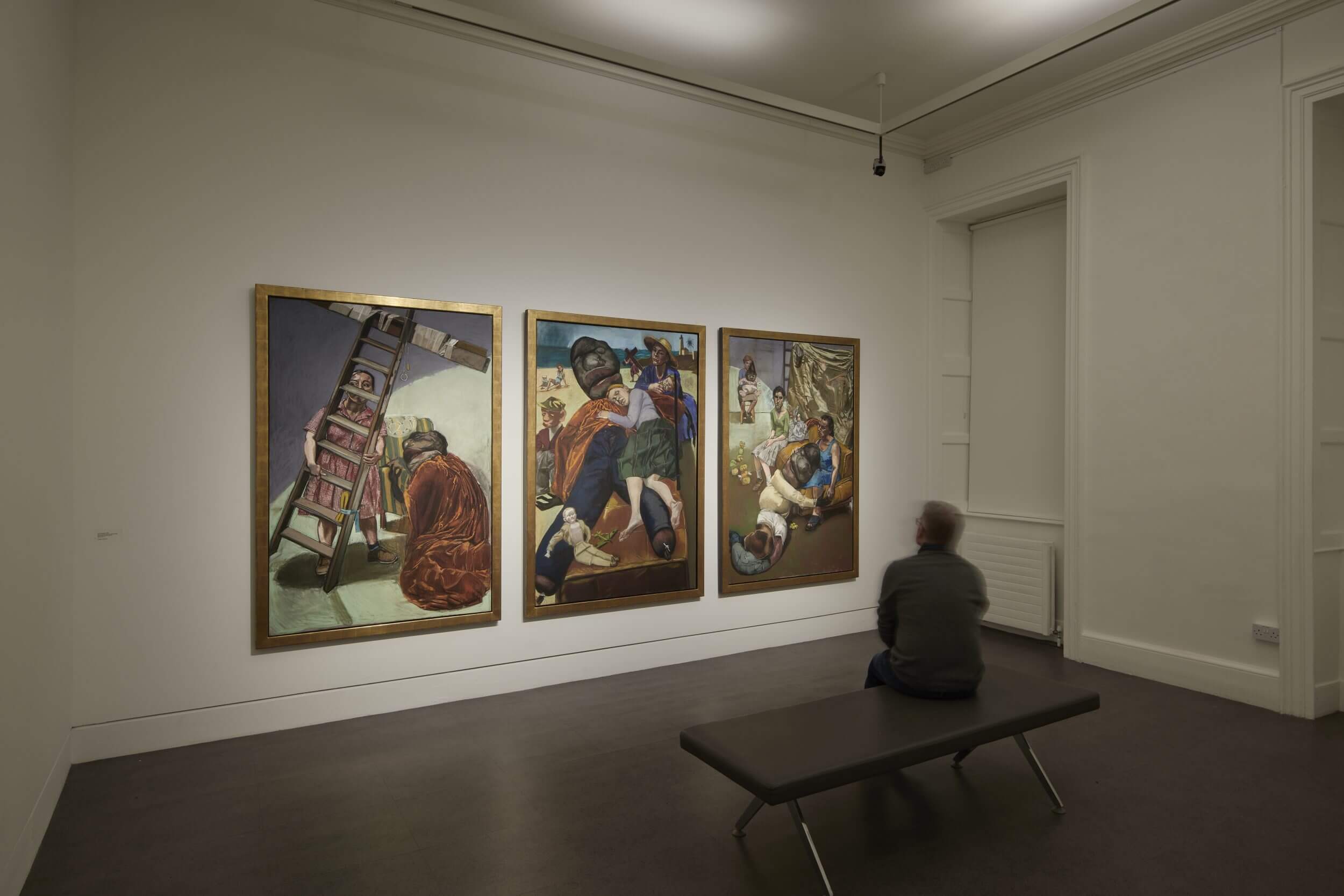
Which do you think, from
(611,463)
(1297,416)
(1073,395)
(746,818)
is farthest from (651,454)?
(1297,416)

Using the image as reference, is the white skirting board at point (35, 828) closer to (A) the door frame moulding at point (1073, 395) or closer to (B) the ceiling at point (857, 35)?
(B) the ceiling at point (857, 35)

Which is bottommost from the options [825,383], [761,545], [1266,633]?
[1266,633]

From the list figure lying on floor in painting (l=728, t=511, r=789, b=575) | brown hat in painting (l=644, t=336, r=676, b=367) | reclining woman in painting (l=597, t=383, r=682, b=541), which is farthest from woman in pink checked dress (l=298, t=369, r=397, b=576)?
figure lying on floor in painting (l=728, t=511, r=789, b=575)

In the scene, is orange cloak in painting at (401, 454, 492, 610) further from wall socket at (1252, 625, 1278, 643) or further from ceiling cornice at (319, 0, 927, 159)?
wall socket at (1252, 625, 1278, 643)

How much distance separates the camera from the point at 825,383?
6.43m

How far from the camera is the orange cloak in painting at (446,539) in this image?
4.64m

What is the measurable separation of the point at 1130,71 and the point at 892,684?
4.77m

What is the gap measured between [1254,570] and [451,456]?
509 cm

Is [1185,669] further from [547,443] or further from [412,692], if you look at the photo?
[412,692]

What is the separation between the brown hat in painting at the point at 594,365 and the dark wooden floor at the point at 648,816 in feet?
6.88

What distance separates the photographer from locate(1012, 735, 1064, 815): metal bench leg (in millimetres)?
3344

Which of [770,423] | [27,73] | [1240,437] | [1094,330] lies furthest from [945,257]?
[27,73]

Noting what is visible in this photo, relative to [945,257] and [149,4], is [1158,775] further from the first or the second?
[149,4]

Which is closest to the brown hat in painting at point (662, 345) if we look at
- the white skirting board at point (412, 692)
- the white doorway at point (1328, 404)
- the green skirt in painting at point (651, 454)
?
the green skirt in painting at point (651, 454)
